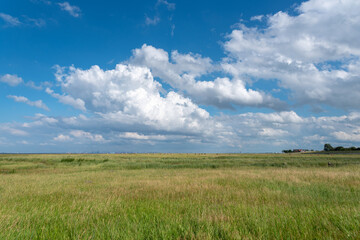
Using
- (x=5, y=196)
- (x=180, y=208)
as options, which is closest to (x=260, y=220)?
(x=180, y=208)

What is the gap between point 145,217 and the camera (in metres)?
6.00

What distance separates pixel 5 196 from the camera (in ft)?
32.6

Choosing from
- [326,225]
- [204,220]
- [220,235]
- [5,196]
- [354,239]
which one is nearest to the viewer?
[354,239]

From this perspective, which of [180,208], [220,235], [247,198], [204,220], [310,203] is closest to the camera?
[220,235]

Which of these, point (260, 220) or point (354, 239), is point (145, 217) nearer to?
point (260, 220)

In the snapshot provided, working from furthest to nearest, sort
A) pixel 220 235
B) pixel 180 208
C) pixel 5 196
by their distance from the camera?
pixel 5 196 < pixel 180 208 < pixel 220 235

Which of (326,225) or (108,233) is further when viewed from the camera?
(326,225)

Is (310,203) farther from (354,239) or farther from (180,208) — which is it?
Answer: (180,208)

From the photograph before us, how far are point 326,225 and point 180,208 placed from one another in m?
4.15

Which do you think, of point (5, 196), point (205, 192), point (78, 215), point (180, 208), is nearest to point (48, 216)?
point (78, 215)

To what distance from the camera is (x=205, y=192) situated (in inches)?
401

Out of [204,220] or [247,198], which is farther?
[247,198]

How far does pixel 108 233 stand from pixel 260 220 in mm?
3773

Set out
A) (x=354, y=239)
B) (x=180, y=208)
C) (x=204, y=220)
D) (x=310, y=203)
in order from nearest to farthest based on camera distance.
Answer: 1. (x=354, y=239)
2. (x=204, y=220)
3. (x=180, y=208)
4. (x=310, y=203)
